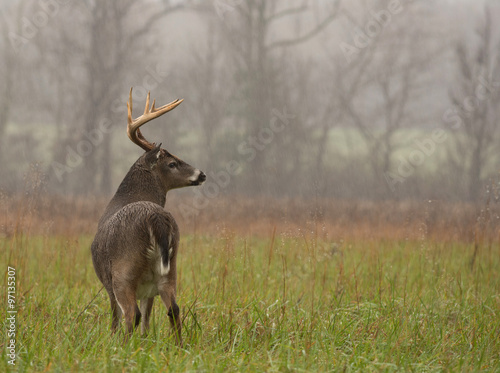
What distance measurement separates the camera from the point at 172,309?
12.8 feet

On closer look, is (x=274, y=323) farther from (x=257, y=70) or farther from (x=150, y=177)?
(x=257, y=70)

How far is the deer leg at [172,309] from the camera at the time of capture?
3889 mm

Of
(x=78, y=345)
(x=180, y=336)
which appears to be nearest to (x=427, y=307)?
(x=180, y=336)

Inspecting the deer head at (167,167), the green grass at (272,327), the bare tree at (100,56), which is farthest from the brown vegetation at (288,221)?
the bare tree at (100,56)

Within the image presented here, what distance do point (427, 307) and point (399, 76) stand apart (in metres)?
21.1

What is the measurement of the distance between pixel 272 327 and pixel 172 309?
1019mm

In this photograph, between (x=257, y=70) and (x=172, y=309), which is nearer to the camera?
(x=172, y=309)

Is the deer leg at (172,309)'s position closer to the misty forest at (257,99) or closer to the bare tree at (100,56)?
the misty forest at (257,99)

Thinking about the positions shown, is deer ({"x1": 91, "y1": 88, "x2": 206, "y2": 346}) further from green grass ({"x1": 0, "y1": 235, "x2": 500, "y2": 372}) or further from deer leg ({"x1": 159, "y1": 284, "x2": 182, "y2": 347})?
green grass ({"x1": 0, "y1": 235, "x2": 500, "y2": 372})

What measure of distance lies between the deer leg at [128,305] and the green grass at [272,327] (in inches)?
5.2

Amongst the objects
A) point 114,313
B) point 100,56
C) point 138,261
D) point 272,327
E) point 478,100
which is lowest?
point 272,327

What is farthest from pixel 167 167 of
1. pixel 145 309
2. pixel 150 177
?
pixel 145 309

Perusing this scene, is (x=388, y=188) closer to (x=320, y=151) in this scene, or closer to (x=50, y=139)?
(x=320, y=151)

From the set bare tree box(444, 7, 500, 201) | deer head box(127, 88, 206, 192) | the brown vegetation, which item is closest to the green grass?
the brown vegetation
